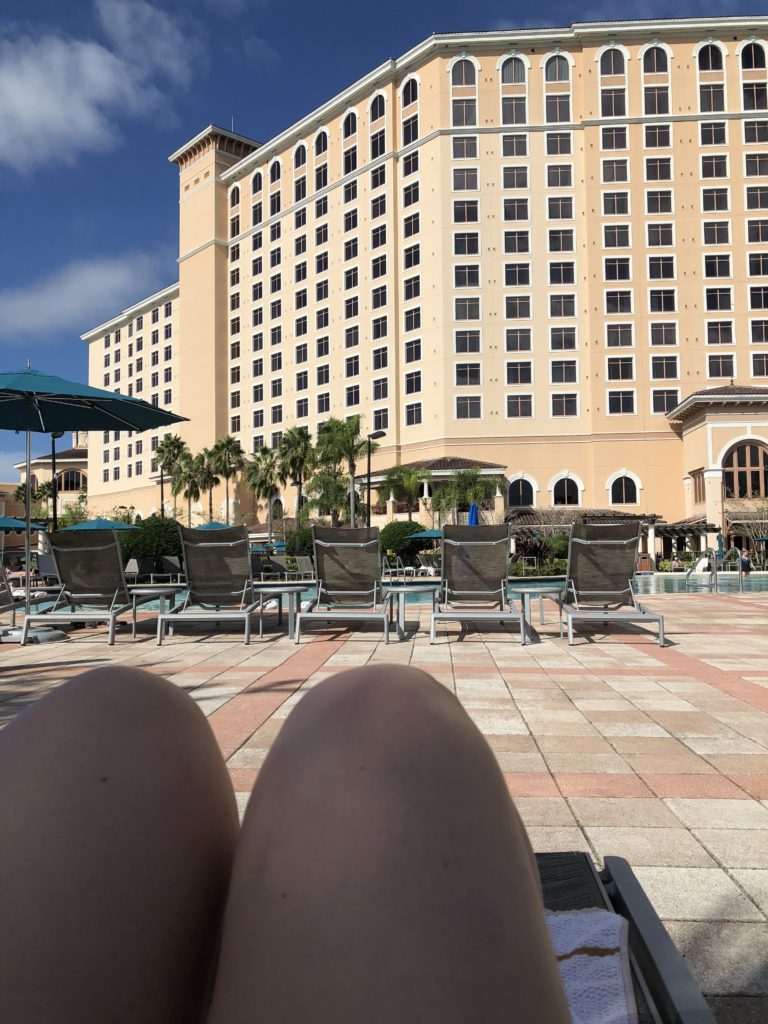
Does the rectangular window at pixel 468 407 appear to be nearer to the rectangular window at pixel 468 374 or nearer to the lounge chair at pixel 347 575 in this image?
the rectangular window at pixel 468 374

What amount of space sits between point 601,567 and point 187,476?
47117mm

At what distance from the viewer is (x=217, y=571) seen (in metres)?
7.64

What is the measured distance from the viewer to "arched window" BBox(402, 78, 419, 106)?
42.5 meters

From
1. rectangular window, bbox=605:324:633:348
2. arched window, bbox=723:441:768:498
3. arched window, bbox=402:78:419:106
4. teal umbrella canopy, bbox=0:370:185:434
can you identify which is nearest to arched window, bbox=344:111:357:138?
arched window, bbox=402:78:419:106

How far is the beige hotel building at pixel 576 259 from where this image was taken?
38.9 m

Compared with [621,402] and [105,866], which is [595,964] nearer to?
[105,866]

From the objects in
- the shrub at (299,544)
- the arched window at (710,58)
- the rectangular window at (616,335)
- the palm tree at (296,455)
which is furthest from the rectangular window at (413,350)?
the arched window at (710,58)

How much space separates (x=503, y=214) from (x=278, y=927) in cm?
4438

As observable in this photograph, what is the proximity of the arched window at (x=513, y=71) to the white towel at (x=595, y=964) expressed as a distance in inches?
1881

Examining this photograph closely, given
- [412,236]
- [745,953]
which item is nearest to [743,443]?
[412,236]

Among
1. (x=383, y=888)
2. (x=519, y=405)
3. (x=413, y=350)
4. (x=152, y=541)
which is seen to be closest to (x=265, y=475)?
(x=413, y=350)

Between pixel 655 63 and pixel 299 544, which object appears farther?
pixel 655 63

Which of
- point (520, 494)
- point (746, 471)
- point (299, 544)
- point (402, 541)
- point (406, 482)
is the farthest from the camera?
point (520, 494)

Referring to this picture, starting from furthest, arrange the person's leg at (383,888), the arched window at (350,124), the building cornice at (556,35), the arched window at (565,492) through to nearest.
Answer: the arched window at (350,124)
the arched window at (565,492)
the building cornice at (556,35)
the person's leg at (383,888)
